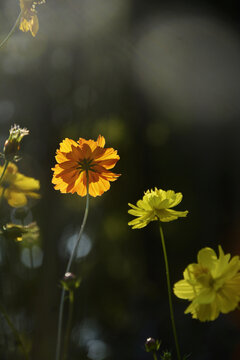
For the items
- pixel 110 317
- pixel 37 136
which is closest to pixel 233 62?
pixel 37 136

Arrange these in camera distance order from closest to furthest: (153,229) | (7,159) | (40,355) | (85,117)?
(7,159)
(40,355)
(85,117)
(153,229)

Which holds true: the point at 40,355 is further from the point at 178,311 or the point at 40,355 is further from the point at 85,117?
the point at 85,117

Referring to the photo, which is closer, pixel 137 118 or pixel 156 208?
pixel 156 208

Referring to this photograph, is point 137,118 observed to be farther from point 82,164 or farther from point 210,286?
point 210,286

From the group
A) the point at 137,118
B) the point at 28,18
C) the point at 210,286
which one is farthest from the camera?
the point at 137,118

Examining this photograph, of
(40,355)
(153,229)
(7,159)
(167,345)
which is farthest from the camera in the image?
(153,229)

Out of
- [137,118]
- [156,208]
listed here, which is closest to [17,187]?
[156,208]

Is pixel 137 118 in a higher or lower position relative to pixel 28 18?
higher

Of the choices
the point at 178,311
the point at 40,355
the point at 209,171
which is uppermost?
the point at 209,171
